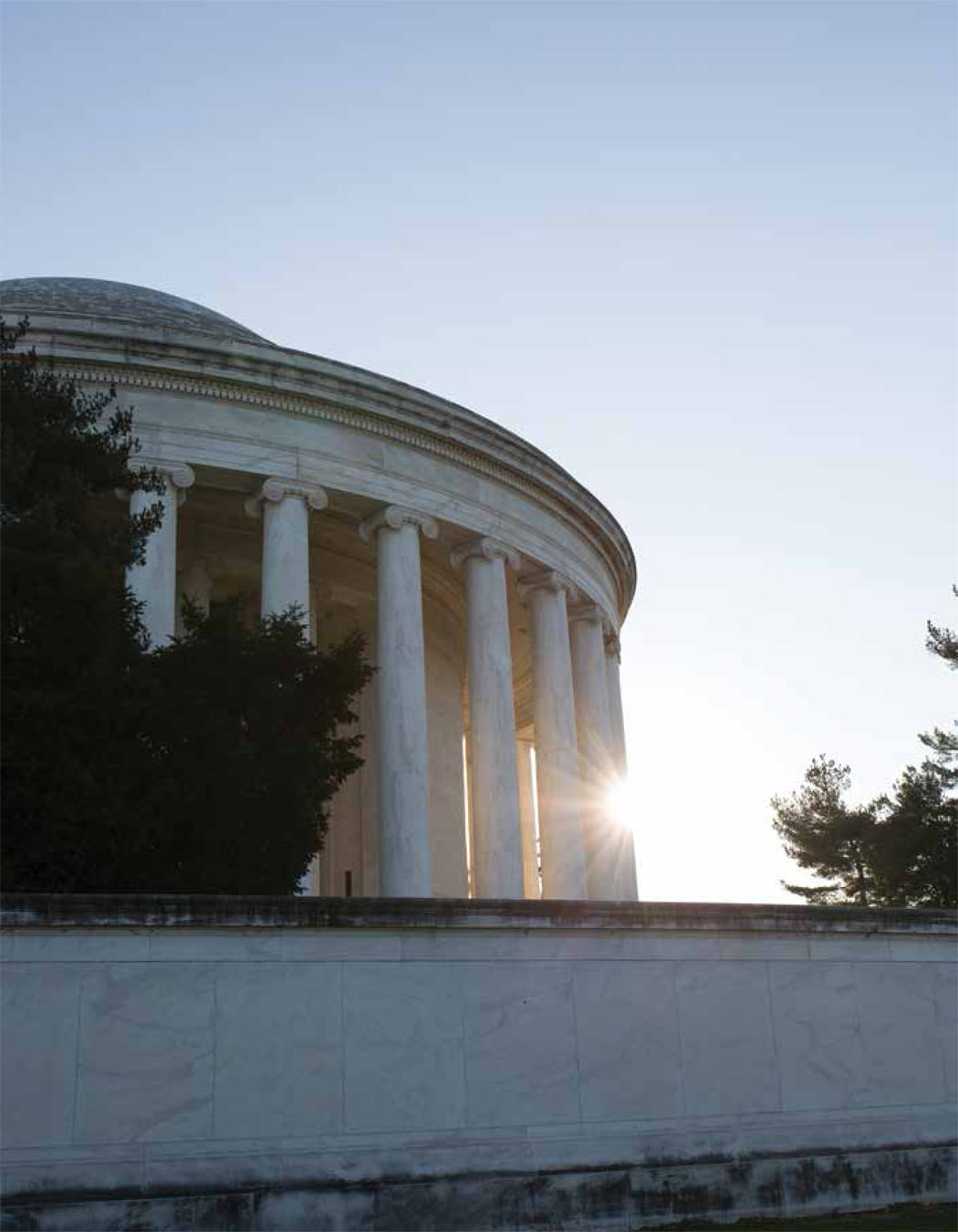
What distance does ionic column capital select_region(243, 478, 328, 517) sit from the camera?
45938 mm

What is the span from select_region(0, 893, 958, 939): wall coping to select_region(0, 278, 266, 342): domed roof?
29.5 m

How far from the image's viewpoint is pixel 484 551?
5178cm

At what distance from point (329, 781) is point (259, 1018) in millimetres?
10221

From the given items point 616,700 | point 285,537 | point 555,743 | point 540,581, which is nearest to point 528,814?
point 616,700

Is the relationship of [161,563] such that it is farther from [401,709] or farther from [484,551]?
[484,551]

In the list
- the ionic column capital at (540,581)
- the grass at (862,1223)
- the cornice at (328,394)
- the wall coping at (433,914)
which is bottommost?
the grass at (862,1223)

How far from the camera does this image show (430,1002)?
22.0 m

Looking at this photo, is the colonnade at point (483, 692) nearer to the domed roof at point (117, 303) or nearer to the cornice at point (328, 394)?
the cornice at point (328, 394)

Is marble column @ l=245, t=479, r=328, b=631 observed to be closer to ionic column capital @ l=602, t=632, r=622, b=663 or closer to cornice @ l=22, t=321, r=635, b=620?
cornice @ l=22, t=321, r=635, b=620

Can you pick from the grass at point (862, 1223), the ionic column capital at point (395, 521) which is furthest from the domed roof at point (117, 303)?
the grass at point (862, 1223)

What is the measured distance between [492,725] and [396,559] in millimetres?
7376

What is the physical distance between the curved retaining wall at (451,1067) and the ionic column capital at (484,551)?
2811 centimetres

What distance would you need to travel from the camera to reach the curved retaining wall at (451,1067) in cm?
1941

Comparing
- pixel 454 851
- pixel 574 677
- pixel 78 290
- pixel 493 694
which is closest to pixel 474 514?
pixel 493 694
